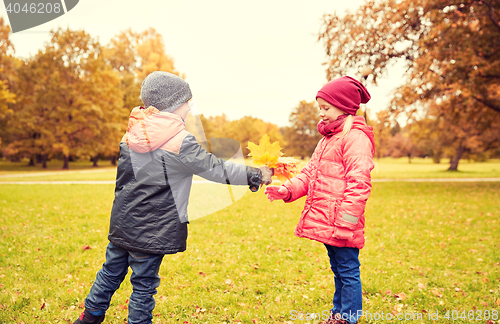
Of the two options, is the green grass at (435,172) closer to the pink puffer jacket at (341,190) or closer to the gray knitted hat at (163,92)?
the pink puffer jacket at (341,190)

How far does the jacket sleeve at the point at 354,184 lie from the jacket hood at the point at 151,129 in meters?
1.37

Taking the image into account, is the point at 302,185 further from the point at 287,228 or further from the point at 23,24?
the point at 23,24

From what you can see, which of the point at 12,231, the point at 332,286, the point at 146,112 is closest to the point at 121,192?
the point at 146,112

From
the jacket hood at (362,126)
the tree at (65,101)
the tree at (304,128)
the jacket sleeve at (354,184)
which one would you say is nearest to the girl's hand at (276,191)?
the jacket sleeve at (354,184)

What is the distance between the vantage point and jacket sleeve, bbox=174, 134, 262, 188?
8.00 ft

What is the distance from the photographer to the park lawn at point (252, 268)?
346 cm

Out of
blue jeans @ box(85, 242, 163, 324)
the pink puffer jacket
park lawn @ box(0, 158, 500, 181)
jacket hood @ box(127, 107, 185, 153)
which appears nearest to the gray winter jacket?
jacket hood @ box(127, 107, 185, 153)

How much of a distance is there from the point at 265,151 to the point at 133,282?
59.4 inches

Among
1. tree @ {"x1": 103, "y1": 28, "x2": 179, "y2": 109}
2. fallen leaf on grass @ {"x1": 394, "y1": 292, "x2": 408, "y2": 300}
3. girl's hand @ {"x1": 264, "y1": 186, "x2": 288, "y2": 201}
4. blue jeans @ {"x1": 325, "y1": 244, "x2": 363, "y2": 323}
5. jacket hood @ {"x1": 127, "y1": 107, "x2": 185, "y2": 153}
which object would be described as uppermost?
tree @ {"x1": 103, "y1": 28, "x2": 179, "y2": 109}

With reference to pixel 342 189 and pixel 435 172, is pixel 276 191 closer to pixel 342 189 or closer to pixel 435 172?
pixel 342 189

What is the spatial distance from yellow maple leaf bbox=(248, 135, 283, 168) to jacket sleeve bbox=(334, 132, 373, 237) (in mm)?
599

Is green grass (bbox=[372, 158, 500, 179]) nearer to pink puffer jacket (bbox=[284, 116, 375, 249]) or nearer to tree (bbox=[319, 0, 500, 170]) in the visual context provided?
tree (bbox=[319, 0, 500, 170])

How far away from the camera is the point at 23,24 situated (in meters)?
5.46

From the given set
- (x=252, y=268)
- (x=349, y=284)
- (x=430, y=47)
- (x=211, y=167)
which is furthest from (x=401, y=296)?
(x=430, y=47)
